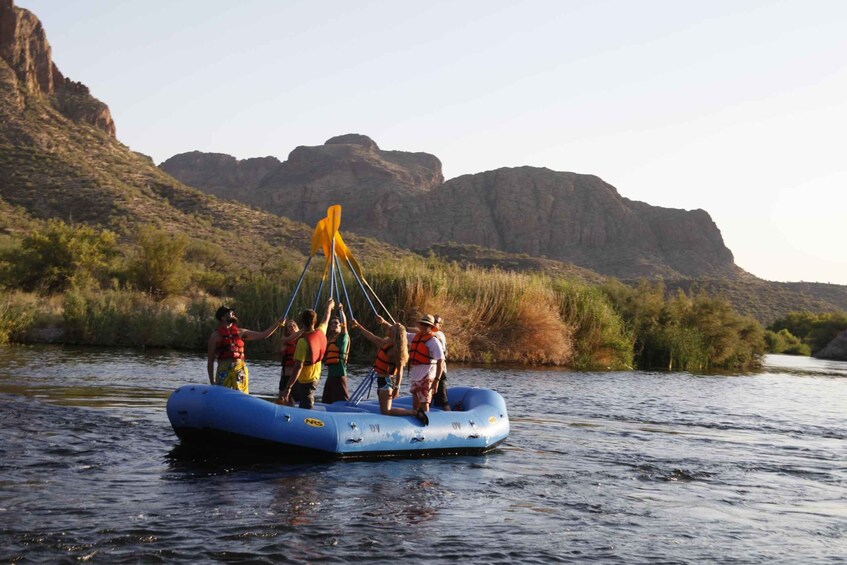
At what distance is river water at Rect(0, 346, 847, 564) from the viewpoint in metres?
8.24

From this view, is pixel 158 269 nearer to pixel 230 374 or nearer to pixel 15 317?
pixel 15 317

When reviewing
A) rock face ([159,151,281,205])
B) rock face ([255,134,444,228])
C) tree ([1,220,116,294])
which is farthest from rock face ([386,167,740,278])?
tree ([1,220,116,294])

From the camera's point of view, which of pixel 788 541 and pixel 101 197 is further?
pixel 101 197

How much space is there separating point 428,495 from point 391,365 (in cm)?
264

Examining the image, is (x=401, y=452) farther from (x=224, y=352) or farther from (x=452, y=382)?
(x=452, y=382)

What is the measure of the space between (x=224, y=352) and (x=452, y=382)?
984cm

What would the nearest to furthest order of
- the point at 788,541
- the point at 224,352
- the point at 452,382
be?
the point at 788,541 < the point at 224,352 < the point at 452,382

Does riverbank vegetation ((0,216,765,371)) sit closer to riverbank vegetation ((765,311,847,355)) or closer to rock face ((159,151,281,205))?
riverbank vegetation ((765,311,847,355))

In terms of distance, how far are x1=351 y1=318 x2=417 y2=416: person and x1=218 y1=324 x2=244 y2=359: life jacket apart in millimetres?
1687

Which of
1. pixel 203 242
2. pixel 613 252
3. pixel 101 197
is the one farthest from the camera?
pixel 613 252

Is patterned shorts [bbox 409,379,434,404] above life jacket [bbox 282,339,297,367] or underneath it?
underneath

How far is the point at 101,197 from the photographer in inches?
2136

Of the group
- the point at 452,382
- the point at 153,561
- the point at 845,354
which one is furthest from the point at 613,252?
the point at 153,561

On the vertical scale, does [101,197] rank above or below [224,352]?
above
